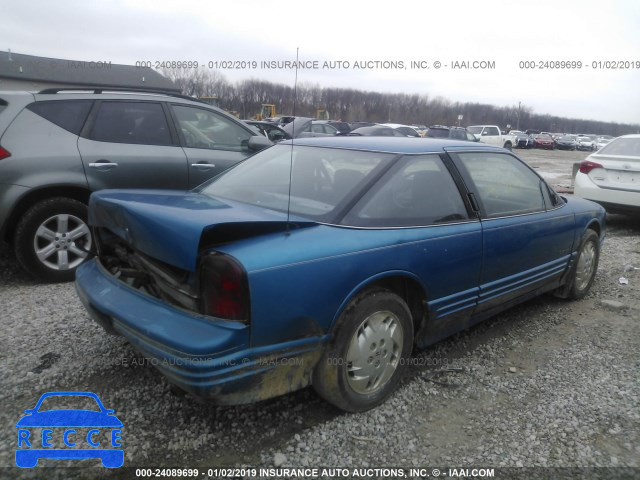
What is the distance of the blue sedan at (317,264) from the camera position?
7.00 ft

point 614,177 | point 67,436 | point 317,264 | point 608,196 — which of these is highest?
point 614,177

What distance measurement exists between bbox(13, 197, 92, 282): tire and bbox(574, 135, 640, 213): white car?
7.01m

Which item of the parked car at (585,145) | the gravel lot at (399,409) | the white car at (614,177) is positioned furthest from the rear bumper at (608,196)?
the parked car at (585,145)

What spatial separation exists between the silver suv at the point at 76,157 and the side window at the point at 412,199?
2.51 metres

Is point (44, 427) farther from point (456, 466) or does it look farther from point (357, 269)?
point (456, 466)

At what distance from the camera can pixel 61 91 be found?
184 inches

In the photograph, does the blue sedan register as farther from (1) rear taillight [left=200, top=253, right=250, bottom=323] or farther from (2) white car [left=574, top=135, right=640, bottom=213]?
(2) white car [left=574, top=135, right=640, bottom=213]

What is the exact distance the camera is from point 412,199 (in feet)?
9.61

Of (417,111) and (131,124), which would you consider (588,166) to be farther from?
(417,111)

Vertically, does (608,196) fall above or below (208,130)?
below

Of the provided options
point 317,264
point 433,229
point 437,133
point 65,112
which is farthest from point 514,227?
point 437,133

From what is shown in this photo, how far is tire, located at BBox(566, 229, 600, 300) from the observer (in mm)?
4363

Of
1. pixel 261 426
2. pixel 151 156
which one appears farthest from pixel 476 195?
pixel 151 156

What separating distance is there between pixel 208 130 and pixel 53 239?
1928 millimetres
